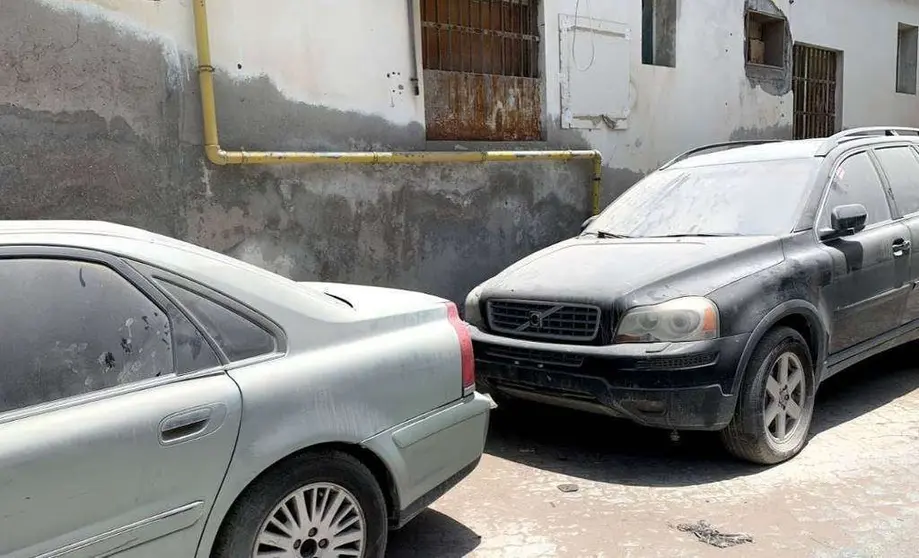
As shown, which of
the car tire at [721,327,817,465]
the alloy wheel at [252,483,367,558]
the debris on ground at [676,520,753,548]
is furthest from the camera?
the car tire at [721,327,817,465]

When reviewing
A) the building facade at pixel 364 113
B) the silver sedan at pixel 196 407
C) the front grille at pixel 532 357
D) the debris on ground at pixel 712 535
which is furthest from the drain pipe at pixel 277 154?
the debris on ground at pixel 712 535

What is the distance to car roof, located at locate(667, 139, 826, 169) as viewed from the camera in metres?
4.71

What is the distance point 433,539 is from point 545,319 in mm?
1320

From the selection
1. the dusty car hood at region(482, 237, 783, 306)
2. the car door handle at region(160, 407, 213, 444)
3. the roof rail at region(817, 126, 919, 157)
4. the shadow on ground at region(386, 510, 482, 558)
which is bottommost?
the shadow on ground at region(386, 510, 482, 558)

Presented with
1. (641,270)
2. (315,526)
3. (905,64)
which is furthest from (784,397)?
(905,64)

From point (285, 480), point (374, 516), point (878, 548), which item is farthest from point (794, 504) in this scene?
point (285, 480)

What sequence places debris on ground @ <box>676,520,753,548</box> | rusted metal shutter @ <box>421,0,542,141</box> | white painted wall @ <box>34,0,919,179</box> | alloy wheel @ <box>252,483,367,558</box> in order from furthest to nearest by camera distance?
rusted metal shutter @ <box>421,0,542,141</box>, white painted wall @ <box>34,0,919,179</box>, debris on ground @ <box>676,520,753,548</box>, alloy wheel @ <box>252,483,367,558</box>

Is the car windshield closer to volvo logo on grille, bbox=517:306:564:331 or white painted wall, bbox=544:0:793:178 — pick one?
volvo logo on grille, bbox=517:306:564:331

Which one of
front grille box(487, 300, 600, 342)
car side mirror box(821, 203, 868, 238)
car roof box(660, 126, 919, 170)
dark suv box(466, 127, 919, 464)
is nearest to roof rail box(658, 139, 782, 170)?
car roof box(660, 126, 919, 170)

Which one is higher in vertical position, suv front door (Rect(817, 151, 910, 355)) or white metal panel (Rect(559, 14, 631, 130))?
white metal panel (Rect(559, 14, 631, 130))

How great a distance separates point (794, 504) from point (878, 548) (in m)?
0.44

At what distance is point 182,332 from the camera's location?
2.26m

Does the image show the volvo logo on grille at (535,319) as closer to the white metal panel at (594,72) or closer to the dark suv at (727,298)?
the dark suv at (727,298)

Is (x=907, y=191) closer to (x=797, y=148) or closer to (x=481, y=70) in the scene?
(x=797, y=148)
